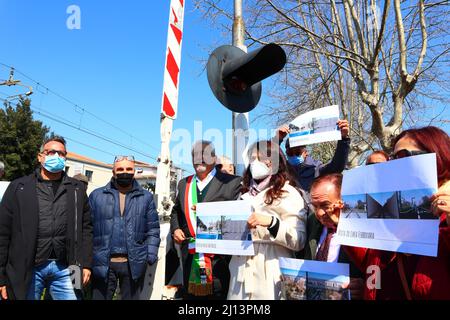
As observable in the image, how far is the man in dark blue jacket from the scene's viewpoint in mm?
3750

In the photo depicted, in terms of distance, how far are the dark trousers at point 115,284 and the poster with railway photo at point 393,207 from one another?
2.46 meters

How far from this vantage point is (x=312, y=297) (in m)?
2.19

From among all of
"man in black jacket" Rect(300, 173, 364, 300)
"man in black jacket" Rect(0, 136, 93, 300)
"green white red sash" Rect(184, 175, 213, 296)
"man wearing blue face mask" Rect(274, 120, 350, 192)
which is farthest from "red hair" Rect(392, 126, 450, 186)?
"man in black jacket" Rect(0, 136, 93, 300)

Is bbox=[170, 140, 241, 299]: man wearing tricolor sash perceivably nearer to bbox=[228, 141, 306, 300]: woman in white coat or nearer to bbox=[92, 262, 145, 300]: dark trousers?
bbox=[228, 141, 306, 300]: woman in white coat

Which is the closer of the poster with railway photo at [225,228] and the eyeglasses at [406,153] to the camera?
the eyeglasses at [406,153]

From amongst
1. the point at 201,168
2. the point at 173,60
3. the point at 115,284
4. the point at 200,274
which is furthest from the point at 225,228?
the point at 173,60

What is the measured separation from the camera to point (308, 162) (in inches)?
152

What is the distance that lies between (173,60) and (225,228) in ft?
8.85

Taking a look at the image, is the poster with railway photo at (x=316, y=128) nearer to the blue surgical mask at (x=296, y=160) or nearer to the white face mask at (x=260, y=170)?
the blue surgical mask at (x=296, y=160)

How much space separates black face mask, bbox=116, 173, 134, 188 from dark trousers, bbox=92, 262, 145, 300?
2.70ft

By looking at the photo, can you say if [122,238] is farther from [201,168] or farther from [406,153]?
[406,153]

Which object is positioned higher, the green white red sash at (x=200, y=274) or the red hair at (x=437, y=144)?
the red hair at (x=437, y=144)

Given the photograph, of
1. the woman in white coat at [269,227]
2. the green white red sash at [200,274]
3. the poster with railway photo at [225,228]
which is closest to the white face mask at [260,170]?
the woman in white coat at [269,227]

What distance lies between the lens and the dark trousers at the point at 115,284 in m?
3.75
